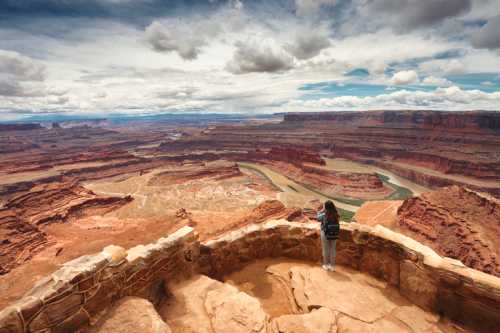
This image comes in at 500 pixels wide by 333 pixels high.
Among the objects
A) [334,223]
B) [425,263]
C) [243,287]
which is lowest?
[243,287]

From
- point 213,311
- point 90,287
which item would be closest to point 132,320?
point 90,287

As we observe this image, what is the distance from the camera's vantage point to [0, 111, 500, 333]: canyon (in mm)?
5000

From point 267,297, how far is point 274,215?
24072 millimetres

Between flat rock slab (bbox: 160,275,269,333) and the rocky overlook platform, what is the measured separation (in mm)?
20

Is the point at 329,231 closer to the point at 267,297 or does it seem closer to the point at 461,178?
the point at 267,297

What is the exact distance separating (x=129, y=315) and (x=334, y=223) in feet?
16.2

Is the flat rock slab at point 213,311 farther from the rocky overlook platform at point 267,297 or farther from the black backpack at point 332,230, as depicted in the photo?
the black backpack at point 332,230

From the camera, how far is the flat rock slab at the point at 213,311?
4.30 m

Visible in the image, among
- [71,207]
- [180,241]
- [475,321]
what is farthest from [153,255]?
[71,207]

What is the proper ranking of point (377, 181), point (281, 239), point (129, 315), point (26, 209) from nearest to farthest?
1. point (129, 315)
2. point (281, 239)
3. point (26, 209)
4. point (377, 181)

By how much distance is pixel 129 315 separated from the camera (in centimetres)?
400

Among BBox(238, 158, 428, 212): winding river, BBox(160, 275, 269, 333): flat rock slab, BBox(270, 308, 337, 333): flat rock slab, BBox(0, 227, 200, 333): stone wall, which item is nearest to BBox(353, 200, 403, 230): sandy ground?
BBox(238, 158, 428, 212): winding river

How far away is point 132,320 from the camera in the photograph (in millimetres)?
3902

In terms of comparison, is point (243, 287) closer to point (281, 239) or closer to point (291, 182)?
point (281, 239)
